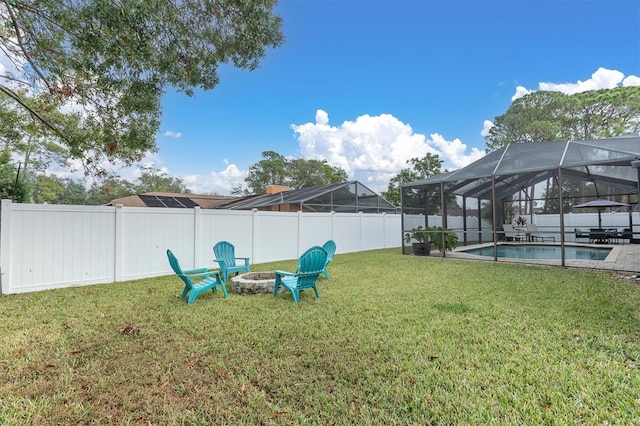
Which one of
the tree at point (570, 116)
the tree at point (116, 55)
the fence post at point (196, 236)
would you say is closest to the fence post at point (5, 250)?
Answer: the tree at point (116, 55)

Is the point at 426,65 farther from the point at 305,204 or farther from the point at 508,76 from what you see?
the point at 305,204

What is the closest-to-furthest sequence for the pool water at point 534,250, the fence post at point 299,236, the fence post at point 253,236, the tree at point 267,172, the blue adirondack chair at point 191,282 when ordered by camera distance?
the blue adirondack chair at point 191,282 < the fence post at point 253,236 < the fence post at point 299,236 < the pool water at point 534,250 < the tree at point 267,172

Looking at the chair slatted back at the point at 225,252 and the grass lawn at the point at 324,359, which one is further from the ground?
the chair slatted back at the point at 225,252

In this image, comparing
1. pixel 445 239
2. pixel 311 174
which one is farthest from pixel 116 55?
pixel 311 174

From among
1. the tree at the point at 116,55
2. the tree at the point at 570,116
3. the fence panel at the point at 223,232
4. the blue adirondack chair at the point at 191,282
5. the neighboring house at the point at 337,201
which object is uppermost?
the tree at the point at 570,116

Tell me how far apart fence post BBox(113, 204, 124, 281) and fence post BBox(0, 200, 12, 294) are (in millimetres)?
1568

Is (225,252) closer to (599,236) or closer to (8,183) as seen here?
(8,183)

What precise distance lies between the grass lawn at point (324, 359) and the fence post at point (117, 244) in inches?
52.9

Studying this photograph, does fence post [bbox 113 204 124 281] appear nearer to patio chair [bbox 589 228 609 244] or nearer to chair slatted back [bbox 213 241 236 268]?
chair slatted back [bbox 213 241 236 268]

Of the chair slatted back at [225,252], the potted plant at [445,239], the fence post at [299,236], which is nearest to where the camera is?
the chair slatted back at [225,252]

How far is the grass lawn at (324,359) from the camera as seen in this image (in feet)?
Result: 6.98

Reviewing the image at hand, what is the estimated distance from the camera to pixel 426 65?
12.2 meters

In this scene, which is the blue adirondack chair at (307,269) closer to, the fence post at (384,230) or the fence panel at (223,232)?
the fence panel at (223,232)

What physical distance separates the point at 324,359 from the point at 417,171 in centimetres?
2212
